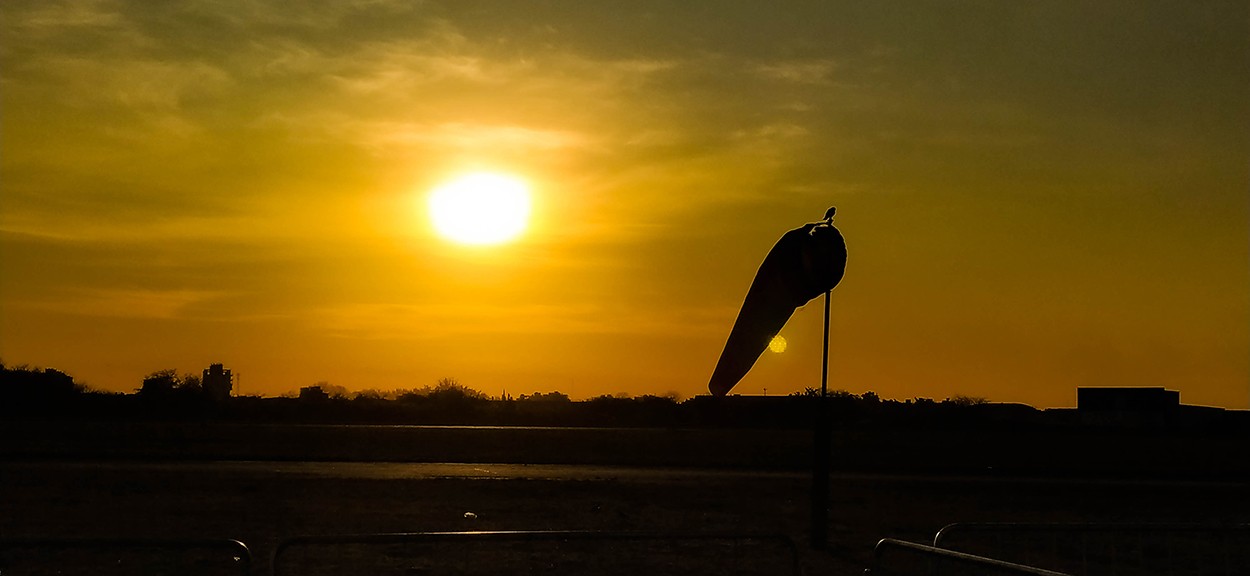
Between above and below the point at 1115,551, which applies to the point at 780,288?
above

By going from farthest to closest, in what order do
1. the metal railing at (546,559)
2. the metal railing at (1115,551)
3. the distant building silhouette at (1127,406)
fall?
the distant building silhouette at (1127,406) < the metal railing at (1115,551) < the metal railing at (546,559)

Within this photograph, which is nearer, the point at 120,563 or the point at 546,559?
the point at 120,563

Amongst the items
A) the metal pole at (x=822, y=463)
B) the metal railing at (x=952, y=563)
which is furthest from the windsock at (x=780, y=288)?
the metal railing at (x=952, y=563)

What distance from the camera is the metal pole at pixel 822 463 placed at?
18.8 meters

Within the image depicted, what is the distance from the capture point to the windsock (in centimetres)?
1638

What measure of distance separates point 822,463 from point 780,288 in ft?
9.97

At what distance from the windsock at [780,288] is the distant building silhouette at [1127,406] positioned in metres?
133

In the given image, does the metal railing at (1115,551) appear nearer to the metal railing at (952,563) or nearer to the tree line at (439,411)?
the metal railing at (952,563)

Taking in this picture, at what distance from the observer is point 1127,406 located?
475 ft

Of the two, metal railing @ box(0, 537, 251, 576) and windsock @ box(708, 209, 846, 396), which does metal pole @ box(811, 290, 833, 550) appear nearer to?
windsock @ box(708, 209, 846, 396)

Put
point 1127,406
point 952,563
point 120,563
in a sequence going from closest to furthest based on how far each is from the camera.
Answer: point 952,563, point 120,563, point 1127,406

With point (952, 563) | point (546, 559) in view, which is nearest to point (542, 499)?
point (546, 559)

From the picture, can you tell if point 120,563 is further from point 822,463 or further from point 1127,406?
point 1127,406

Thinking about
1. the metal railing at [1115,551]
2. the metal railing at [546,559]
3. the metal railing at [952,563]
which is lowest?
the metal railing at [546,559]
